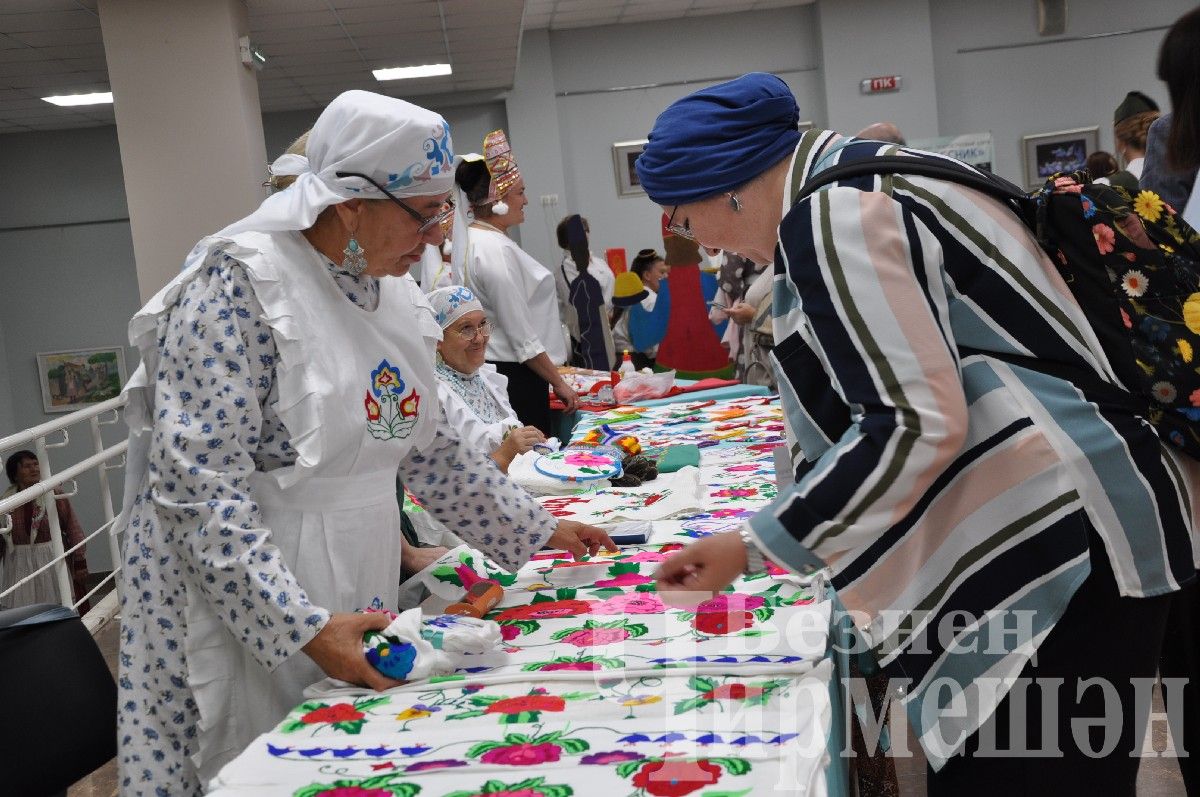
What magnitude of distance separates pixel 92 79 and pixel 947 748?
30.8 feet

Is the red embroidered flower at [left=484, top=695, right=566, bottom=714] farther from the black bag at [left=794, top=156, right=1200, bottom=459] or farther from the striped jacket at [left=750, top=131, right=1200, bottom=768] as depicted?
the black bag at [left=794, top=156, right=1200, bottom=459]

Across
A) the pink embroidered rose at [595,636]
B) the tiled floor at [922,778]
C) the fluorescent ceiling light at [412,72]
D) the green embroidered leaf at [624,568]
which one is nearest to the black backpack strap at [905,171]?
the pink embroidered rose at [595,636]

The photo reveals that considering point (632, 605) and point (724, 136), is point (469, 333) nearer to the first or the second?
point (632, 605)

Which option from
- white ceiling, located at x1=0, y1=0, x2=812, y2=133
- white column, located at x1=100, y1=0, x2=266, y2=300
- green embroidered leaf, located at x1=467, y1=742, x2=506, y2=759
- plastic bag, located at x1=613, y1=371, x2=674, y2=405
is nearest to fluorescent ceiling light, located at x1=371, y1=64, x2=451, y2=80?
white ceiling, located at x1=0, y1=0, x2=812, y2=133

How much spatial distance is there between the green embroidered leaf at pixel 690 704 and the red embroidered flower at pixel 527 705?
15 cm

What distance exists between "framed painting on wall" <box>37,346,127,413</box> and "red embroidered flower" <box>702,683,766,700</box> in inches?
459

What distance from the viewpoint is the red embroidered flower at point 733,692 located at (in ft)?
4.29

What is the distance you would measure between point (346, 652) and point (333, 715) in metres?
0.12

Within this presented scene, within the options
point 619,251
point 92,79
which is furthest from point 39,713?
point 619,251

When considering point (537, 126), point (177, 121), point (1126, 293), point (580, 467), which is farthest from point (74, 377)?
point (1126, 293)

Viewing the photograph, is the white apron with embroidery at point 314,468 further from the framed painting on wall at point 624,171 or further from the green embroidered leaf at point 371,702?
the framed painting on wall at point 624,171

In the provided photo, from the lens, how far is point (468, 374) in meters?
3.49

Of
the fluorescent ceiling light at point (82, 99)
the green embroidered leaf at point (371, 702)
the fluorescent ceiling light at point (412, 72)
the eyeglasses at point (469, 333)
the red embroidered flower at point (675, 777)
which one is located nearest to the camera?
the red embroidered flower at point (675, 777)

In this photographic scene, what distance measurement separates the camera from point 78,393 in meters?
11.8
